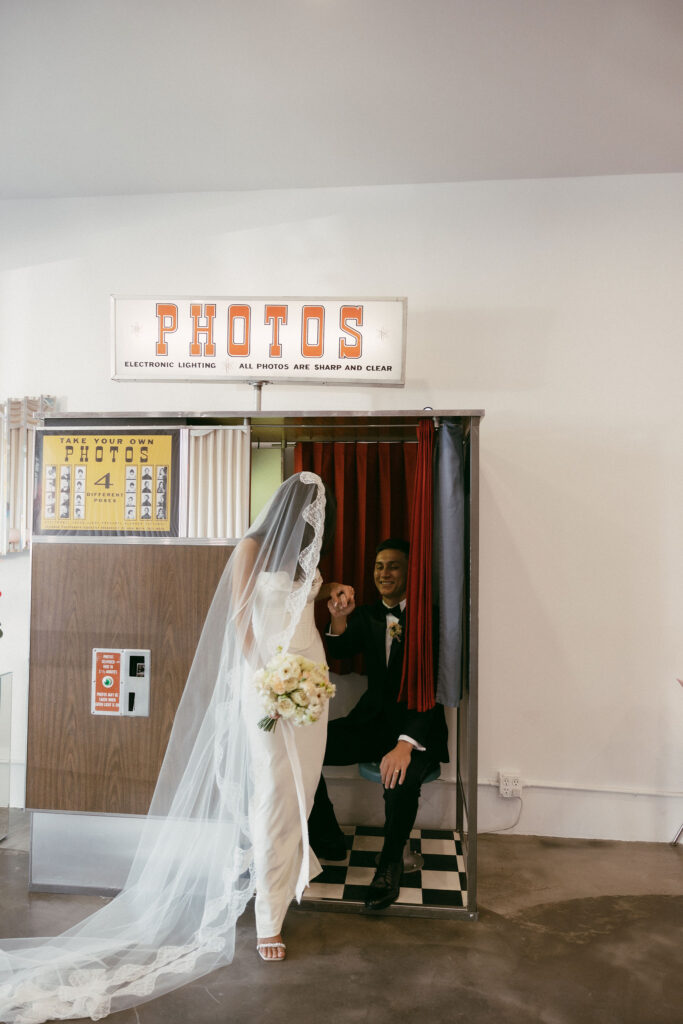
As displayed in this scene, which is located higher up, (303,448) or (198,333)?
(198,333)

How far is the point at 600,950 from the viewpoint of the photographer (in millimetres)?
2867

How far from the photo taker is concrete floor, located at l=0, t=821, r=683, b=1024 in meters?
2.48

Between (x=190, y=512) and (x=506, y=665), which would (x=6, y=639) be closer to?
(x=190, y=512)

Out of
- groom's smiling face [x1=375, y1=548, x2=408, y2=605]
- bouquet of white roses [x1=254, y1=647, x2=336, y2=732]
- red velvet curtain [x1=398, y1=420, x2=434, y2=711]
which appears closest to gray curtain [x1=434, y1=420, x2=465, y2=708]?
red velvet curtain [x1=398, y1=420, x2=434, y2=711]

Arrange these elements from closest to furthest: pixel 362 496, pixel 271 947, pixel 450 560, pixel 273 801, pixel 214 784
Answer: pixel 271 947 → pixel 273 801 → pixel 214 784 → pixel 450 560 → pixel 362 496

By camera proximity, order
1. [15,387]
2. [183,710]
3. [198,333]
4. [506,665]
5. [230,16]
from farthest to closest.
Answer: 1. [15,387]
2. [506,665]
3. [198,333]
4. [183,710]
5. [230,16]

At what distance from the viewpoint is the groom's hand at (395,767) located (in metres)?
3.22

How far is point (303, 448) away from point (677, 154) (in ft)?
8.28

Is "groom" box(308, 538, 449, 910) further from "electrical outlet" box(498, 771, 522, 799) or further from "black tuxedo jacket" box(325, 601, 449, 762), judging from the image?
"electrical outlet" box(498, 771, 522, 799)

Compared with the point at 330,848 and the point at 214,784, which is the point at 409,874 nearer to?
the point at 330,848

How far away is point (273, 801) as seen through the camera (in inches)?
113

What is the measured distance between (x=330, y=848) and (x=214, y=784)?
990mm

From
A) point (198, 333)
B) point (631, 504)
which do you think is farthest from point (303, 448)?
point (631, 504)

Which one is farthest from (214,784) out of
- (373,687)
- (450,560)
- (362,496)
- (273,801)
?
(362,496)
